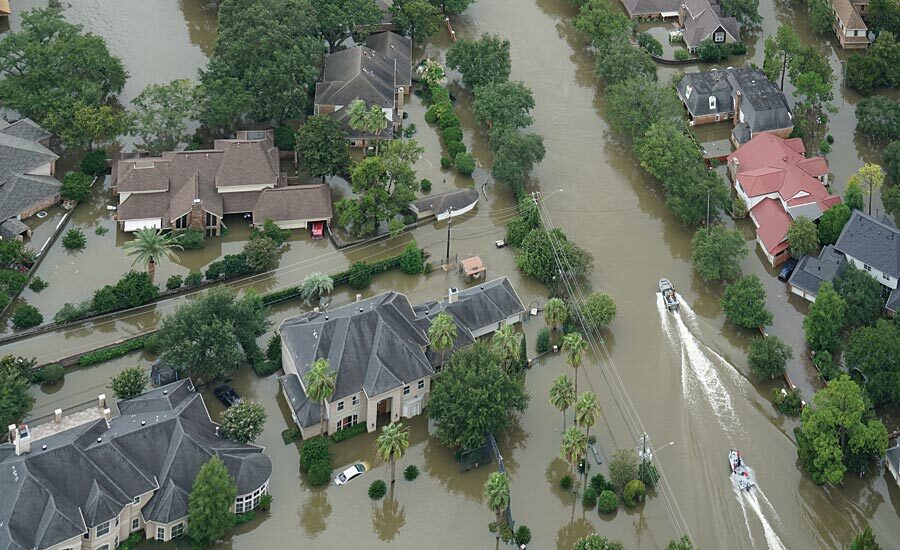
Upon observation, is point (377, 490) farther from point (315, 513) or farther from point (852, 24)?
point (852, 24)

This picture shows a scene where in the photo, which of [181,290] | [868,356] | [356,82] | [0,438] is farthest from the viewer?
[356,82]

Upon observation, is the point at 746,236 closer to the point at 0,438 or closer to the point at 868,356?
the point at 868,356

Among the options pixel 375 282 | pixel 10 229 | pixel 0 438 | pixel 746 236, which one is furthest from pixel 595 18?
pixel 0 438

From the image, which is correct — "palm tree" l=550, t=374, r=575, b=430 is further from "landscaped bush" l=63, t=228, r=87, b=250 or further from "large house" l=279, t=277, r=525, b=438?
"landscaped bush" l=63, t=228, r=87, b=250

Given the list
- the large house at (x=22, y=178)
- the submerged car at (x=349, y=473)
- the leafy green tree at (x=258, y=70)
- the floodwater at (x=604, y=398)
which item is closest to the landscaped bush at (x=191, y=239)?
the floodwater at (x=604, y=398)

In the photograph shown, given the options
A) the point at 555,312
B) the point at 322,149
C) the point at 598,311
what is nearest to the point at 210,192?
the point at 322,149

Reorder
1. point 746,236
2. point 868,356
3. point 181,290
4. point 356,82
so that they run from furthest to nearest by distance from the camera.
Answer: point 356,82
point 746,236
point 181,290
point 868,356

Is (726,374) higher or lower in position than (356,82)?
lower

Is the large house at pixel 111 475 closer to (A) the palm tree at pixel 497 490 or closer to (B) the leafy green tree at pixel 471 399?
(B) the leafy green tree at pixel 471 399
